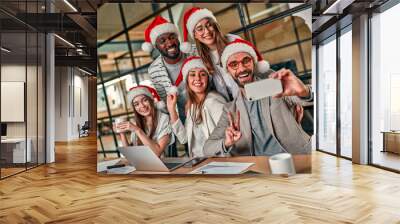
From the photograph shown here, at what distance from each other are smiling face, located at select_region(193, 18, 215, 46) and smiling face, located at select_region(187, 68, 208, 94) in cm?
51

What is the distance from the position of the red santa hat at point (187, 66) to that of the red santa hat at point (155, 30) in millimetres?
526

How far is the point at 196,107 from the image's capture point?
6379 mm

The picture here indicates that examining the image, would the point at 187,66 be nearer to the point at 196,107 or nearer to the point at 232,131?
the point at 196,107

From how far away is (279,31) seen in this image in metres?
6.37

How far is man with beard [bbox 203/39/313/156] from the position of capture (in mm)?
6305

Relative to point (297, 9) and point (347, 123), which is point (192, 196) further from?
point (347, 123)

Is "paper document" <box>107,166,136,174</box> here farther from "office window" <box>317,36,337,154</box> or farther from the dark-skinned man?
"office window" <box>317,36,337,154</box>

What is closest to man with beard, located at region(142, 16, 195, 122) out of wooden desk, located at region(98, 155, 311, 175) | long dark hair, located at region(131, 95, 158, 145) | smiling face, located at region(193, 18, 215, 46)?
long dark hair, located at region(131, 95, 158, 145)

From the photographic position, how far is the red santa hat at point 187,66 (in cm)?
638

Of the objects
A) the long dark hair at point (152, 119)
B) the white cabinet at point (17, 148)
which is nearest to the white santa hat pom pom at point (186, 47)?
the long dark hair at point (152, 119)

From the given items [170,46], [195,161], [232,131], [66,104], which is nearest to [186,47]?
[170,46]

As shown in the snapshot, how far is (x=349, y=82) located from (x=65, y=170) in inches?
250

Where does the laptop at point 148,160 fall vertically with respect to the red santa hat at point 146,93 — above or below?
below

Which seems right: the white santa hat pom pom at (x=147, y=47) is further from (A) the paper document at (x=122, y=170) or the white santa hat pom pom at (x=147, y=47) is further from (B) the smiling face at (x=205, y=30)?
(A) the paper document at (x=122, y=170)
